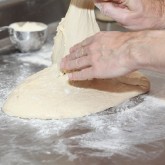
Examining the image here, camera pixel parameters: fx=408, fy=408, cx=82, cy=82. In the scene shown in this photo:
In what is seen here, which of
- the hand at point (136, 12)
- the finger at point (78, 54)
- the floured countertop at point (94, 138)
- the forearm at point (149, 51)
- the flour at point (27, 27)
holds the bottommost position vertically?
the floured countertop at point (94, 138)

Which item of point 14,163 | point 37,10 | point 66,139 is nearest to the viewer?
point 14,163

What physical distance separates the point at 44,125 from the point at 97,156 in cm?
21

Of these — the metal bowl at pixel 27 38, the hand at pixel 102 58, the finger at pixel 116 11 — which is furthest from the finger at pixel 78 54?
the metal bowl at pixel 27 38

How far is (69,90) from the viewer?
118 centimetres

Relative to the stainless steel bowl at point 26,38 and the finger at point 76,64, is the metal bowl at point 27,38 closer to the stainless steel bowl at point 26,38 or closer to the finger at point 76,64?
the stainless steel bowl at point 26,38

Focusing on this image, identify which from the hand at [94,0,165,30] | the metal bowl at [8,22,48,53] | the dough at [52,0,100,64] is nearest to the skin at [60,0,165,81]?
the hand at [94,0,165,30]

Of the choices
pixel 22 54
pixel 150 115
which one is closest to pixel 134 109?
pixel 150 115

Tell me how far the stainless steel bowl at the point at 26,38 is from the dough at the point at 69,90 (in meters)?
0.32

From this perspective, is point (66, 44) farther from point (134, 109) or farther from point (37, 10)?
point (37, 10)

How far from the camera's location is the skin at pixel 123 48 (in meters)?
0.95

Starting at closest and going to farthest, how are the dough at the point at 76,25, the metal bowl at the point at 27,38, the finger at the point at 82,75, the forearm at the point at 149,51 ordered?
the forearm at the point at 149,51
the finger at the point at 82,75
the dough at the point at 76,25
the metal bowl at the point at 27,38

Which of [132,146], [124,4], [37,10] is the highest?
[124,4]

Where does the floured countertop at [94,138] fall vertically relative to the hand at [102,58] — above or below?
below

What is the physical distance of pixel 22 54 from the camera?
1.60 m
